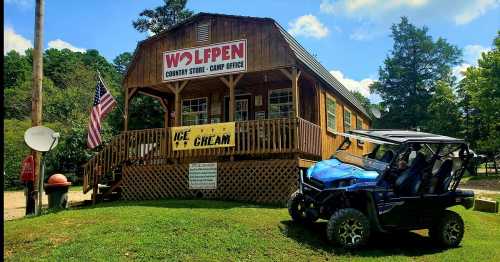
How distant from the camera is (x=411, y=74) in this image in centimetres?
4984

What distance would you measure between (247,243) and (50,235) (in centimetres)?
423

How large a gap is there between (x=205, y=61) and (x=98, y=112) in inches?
161

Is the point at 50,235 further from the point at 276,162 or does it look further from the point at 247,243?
the point at 276,162

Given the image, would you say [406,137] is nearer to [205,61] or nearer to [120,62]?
[205,61]

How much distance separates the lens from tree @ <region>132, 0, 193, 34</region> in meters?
44.6

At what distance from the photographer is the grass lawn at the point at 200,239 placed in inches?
317

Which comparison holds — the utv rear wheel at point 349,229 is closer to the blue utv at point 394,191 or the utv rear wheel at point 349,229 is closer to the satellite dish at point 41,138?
the blue utv at point 394,191

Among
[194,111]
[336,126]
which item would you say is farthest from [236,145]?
[336,126]

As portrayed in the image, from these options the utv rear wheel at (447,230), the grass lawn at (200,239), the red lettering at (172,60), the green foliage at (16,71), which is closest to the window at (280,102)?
the red lettering at (172,60)

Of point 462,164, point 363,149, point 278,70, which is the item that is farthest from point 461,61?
point 462,164

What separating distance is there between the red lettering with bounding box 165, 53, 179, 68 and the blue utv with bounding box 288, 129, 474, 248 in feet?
27.5

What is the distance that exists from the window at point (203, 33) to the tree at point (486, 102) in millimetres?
23987

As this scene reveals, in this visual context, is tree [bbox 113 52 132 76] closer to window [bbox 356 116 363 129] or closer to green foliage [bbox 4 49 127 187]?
green foliage [bbox 4 49 127 187]

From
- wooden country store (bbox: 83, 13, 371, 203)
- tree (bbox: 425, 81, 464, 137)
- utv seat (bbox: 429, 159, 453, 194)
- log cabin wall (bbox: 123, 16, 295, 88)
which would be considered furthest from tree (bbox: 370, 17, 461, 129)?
utv seat (bbox: 429, 159, 453, 194)
